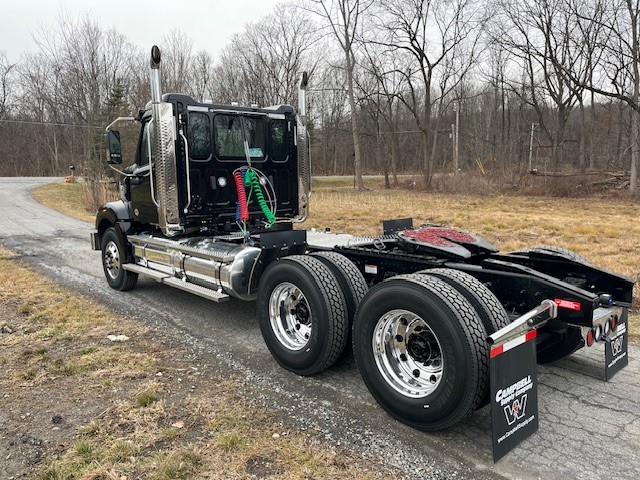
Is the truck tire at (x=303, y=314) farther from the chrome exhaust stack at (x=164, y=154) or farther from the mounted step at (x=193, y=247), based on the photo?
the chrome exhaust stack at (x=164, y=154)

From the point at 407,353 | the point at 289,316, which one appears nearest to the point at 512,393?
the point at 407,353

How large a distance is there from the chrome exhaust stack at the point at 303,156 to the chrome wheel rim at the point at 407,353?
12.3 ft

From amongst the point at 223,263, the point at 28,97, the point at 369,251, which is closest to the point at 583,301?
the point at 369,251

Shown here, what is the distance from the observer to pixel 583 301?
324cm

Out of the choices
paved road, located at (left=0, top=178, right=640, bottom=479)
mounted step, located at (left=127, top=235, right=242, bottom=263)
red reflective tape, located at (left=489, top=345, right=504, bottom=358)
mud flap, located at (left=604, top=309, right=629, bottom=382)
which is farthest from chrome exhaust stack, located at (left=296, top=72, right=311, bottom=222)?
red reflective tape, located at (left=489, top=345, right=504, bottom=358)

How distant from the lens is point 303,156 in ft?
22.9

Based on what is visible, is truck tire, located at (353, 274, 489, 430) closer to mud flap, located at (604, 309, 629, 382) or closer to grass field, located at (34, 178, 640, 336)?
mud flap, located at (604, 309, 629, 382)

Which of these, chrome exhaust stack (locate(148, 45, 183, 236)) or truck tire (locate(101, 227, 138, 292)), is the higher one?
chrome exhaust stack (locate(148, 45, 183, 236))

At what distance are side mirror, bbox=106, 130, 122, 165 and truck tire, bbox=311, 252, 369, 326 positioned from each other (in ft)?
11.6

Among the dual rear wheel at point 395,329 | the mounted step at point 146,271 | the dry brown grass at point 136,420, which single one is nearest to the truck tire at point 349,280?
the dual rear wheel at point 395,329

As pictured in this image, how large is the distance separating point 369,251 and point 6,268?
7.15m

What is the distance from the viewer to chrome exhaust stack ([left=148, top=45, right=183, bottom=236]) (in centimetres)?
570

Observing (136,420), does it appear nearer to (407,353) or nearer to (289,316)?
(289,316)

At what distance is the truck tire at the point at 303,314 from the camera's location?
3.94m
